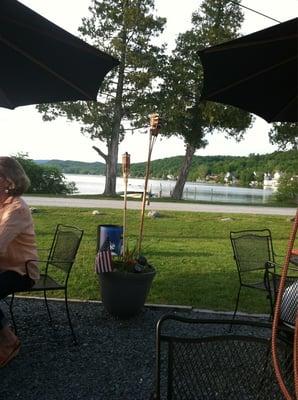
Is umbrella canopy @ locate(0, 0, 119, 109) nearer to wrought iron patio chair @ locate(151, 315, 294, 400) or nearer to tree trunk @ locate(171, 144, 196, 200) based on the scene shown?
wrought iron patio chair @ locate(151, 315, 294, 400)

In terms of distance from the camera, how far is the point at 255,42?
134 inches

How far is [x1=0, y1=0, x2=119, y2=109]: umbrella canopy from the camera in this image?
3.14 meters

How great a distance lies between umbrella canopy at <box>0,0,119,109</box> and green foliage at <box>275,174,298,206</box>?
28.0 metres

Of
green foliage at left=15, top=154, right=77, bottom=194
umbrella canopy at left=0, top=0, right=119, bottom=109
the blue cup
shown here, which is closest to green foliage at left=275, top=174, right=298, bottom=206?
green foliage at left=15, top=154, right=77, bottom=194

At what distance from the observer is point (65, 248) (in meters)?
4.53

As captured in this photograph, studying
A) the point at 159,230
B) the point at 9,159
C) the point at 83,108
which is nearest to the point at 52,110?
the point at 83,108

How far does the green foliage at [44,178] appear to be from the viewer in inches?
1090

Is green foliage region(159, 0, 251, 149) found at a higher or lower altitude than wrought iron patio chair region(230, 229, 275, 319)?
higher

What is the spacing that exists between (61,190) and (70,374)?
26.3 meters

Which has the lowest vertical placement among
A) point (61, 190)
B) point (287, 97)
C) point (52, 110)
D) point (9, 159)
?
point (61, 190)

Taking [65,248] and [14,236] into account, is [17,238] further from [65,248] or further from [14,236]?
[65,248]

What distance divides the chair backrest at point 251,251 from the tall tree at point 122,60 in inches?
835

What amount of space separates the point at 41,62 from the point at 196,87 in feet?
75.5

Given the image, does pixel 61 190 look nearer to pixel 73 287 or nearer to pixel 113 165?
pixel 113 165
